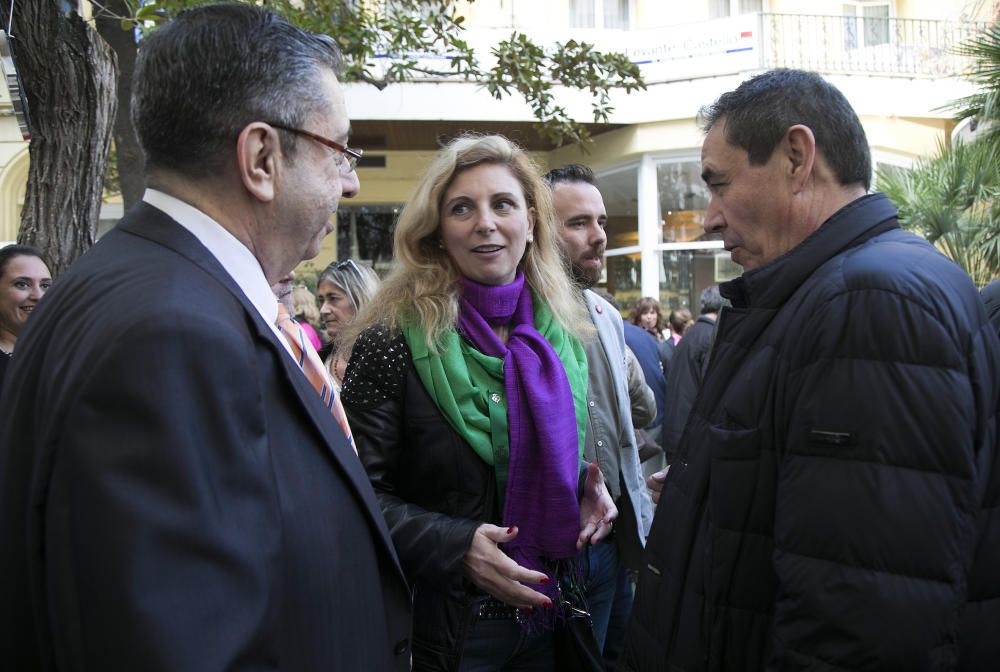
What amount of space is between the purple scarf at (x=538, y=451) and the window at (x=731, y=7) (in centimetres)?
1486

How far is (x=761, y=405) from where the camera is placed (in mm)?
1559

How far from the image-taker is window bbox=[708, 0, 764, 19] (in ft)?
50.5

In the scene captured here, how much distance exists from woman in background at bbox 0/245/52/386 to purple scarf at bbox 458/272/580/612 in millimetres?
2369

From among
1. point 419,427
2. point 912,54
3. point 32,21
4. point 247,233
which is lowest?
point 419,427

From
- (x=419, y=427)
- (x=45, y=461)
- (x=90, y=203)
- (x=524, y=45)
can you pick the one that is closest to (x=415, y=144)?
(x=524, y=45)

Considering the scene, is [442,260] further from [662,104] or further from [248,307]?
[662,104]

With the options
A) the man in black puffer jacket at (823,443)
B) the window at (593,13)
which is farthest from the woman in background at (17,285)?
the window at (593,13)

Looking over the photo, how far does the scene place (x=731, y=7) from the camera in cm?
1541

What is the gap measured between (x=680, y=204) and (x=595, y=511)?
41.7ft

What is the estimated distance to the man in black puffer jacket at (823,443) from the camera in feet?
4.35

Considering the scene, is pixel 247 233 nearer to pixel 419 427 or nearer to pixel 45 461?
pixel 45 461

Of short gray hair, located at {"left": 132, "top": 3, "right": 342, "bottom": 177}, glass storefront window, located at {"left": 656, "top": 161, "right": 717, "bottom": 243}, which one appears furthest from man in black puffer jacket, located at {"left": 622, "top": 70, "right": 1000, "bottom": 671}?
glass storefront window, located at {"left": 656, "top": 161, "right": 717, "bottom": 243}

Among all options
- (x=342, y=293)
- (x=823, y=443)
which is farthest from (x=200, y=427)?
(x=342, y=293)

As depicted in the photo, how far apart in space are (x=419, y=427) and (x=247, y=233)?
3.45 ft
